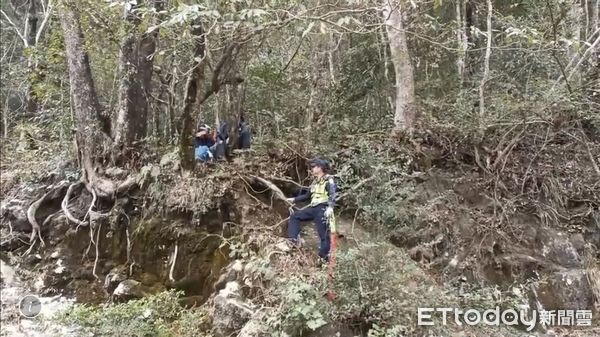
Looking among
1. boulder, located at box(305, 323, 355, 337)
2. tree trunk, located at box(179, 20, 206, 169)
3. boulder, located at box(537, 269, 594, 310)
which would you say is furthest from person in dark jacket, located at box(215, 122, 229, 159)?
boulder, located at box(537, 269, 594, 310)

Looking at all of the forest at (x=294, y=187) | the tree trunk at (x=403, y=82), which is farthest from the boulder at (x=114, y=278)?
the tree trunk at (x=403, y=82)

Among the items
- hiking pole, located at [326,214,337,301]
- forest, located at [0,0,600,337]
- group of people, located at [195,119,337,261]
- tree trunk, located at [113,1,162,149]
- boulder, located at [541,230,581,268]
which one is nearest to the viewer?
hiking pole, located at [326,214,337,301]

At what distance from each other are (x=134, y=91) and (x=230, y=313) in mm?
4244

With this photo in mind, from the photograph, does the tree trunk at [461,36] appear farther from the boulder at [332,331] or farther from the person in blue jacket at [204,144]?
the boulder at [332,331]

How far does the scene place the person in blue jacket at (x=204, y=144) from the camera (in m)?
7.48

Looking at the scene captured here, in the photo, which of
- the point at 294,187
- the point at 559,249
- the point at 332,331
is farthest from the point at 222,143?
the point at 559,249

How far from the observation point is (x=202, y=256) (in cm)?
660

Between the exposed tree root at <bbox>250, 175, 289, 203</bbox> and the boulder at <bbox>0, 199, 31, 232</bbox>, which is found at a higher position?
the exposed tree root at <bbox>250, 175, 289, 203</bbox>

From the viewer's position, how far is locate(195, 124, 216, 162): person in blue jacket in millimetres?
7477

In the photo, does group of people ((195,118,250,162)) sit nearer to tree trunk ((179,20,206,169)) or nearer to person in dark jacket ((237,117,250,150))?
person in dark jacket ((237,117,250,150))

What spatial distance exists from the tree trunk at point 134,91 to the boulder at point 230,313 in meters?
3.52

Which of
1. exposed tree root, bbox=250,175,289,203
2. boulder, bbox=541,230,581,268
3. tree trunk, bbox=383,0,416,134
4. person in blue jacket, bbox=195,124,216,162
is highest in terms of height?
tree trunk, bbox=383,0,416,134

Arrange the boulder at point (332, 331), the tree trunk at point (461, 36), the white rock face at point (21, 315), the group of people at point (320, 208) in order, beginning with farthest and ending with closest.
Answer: the tree trunk at point (461, 36), the group of people at point (320, 208), the white rock face at point (21, 315), the boulder at point (332, 331)

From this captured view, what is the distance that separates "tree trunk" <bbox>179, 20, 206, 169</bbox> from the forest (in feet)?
0.08
